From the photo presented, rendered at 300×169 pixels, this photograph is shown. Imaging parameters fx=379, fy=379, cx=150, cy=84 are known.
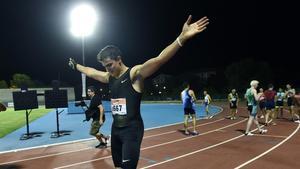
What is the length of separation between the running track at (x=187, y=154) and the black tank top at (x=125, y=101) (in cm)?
489

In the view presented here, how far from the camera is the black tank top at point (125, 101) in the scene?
4.10 meters

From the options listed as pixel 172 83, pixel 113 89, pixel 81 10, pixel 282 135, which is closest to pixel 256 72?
pixel 172 83

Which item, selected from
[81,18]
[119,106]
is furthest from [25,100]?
[119,106]

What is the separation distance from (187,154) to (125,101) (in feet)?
21.6

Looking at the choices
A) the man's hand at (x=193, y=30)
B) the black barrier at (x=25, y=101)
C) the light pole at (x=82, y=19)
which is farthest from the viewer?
the light pole at (x=82, y=19)

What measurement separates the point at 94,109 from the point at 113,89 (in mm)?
7798

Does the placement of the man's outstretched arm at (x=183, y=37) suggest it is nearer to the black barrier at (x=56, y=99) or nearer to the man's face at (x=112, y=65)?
the man's face at (x=112, y=65)

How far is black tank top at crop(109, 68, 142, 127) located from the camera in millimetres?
4102

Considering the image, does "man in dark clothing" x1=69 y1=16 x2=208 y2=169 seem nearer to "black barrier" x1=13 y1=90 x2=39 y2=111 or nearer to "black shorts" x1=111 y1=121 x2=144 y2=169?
"black shorts" x1=111 y1=121 x2=144 y2=169

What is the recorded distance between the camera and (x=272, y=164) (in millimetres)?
8867

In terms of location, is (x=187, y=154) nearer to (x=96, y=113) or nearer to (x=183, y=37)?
(x=96, y=113)

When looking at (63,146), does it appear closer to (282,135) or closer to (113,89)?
(282,135)

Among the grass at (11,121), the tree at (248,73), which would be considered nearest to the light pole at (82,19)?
the grass at (11,121)

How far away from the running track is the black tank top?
16.1ft
